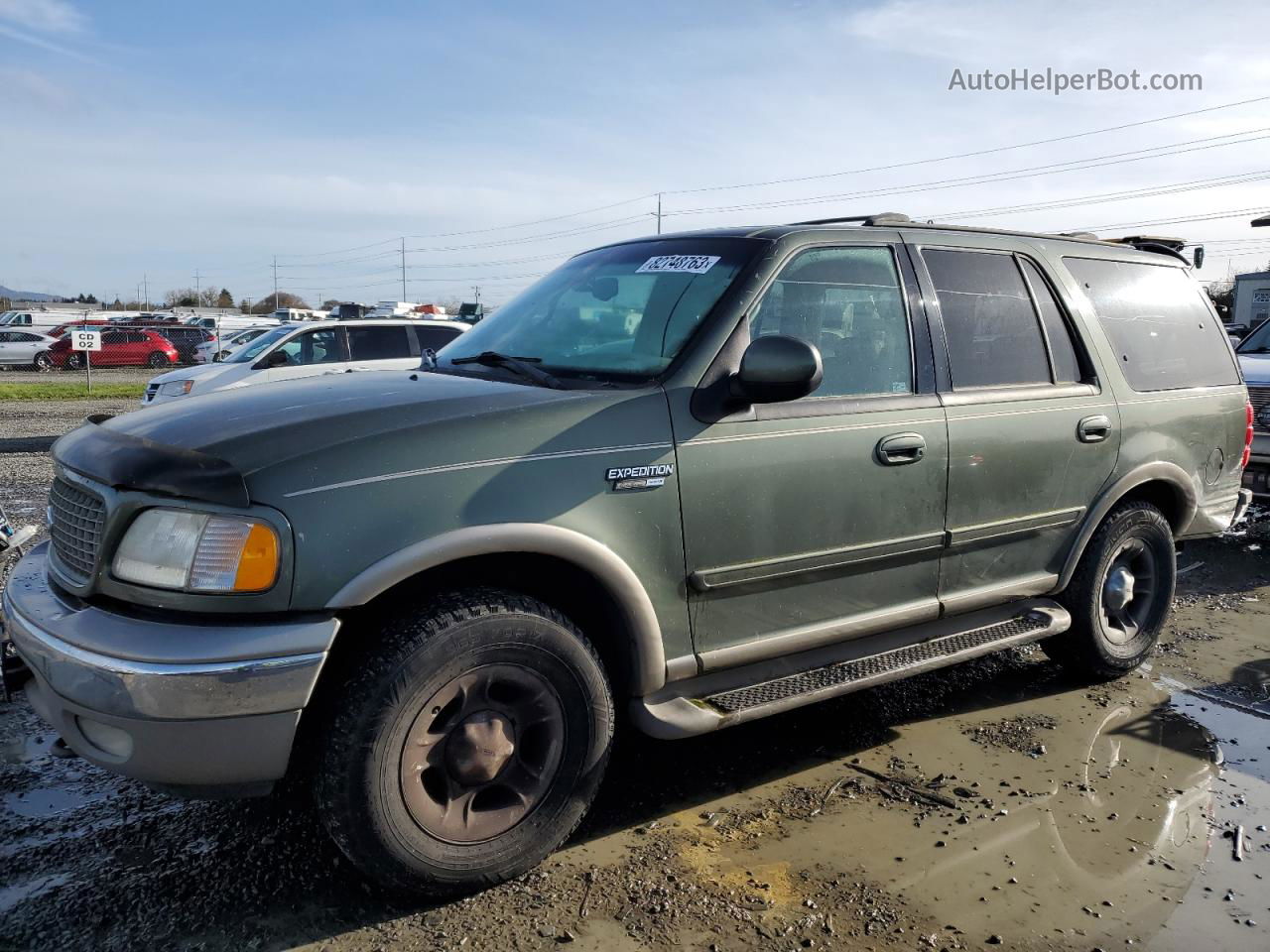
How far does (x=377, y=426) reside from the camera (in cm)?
269

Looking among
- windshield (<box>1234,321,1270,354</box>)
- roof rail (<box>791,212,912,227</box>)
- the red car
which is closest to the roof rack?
roof rail (<box>791,212,912,227</box>)

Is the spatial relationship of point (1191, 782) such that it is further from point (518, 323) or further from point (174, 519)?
point (174, 519)

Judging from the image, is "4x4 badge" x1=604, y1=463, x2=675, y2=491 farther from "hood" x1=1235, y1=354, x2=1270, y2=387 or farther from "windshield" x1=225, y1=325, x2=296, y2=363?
"windshield" x1=225, y1=325, x2=296, y2=363

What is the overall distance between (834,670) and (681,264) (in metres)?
1.58

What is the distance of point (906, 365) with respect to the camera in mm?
3725

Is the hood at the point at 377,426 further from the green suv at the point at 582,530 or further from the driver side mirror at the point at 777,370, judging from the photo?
the driver side mirror at the point at 777,370

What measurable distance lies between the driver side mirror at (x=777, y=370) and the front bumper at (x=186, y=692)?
A: 1.44m

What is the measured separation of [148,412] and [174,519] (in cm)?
A: 85

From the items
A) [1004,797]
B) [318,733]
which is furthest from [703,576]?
[1004,797]

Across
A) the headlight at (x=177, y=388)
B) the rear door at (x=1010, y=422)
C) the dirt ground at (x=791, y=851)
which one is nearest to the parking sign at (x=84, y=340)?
the headlight at (x=177, y=388)

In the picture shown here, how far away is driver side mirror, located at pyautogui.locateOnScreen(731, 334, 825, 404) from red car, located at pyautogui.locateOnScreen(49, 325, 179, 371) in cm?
3273

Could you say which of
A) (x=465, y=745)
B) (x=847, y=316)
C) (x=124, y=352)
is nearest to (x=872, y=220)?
(x=847, y=316)

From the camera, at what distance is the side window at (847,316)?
346cm

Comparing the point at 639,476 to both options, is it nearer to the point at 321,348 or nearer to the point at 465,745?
the point at 465,745
